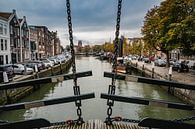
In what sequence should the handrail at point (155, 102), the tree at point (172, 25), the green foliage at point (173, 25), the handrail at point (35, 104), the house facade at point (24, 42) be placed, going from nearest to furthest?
the handrail at point (35, 104)
the handrail at point (155, 102)
the green foliage at point (173, 25)
the tree at point (172, 25)
the house facade at point (24, 42)

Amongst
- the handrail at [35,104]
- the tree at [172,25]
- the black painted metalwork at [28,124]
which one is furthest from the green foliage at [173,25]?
the black painted metalwork at [28,124]

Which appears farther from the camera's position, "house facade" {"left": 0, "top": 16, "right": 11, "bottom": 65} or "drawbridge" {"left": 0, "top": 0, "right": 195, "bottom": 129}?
"house facade" {"left": 0, "top": 16, "right": 11, "bottom": 65}

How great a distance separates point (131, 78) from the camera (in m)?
4.53

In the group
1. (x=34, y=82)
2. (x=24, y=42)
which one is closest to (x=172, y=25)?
(x=34, y=82)

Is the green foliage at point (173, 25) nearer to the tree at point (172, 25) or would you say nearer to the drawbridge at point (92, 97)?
the tree at point (172, 25)

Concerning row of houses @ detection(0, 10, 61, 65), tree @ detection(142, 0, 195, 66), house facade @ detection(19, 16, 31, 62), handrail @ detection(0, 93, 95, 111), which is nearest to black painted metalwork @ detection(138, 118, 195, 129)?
handrail @ detection(0, 93, 95, 111)

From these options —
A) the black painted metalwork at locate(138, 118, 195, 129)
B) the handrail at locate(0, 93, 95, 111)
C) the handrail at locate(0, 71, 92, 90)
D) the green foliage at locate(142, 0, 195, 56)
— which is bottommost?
the black painted metalwork at locate(138, 118, 195, 129)

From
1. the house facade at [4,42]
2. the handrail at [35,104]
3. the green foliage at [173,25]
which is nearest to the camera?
the handrail at [35,104]

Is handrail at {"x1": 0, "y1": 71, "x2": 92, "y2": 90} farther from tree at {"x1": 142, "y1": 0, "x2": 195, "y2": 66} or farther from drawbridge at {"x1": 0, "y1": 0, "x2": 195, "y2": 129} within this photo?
tree at {"x1": 142, "y1": 0, "x2": 195, "y2": 66}

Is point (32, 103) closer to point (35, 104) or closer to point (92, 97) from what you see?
point (35, 104)

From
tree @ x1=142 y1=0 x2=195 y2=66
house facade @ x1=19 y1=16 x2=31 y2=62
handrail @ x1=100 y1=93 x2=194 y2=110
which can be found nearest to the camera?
handrail @ x1=100 y1=93 x2=194 y2=110

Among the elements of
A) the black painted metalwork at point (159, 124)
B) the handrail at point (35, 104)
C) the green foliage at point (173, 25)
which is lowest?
the black painted metalwork at point (159, 124)

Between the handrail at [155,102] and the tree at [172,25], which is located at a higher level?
the tree at [172,25]

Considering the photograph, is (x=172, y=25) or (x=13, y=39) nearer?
(x=172, y=25)
